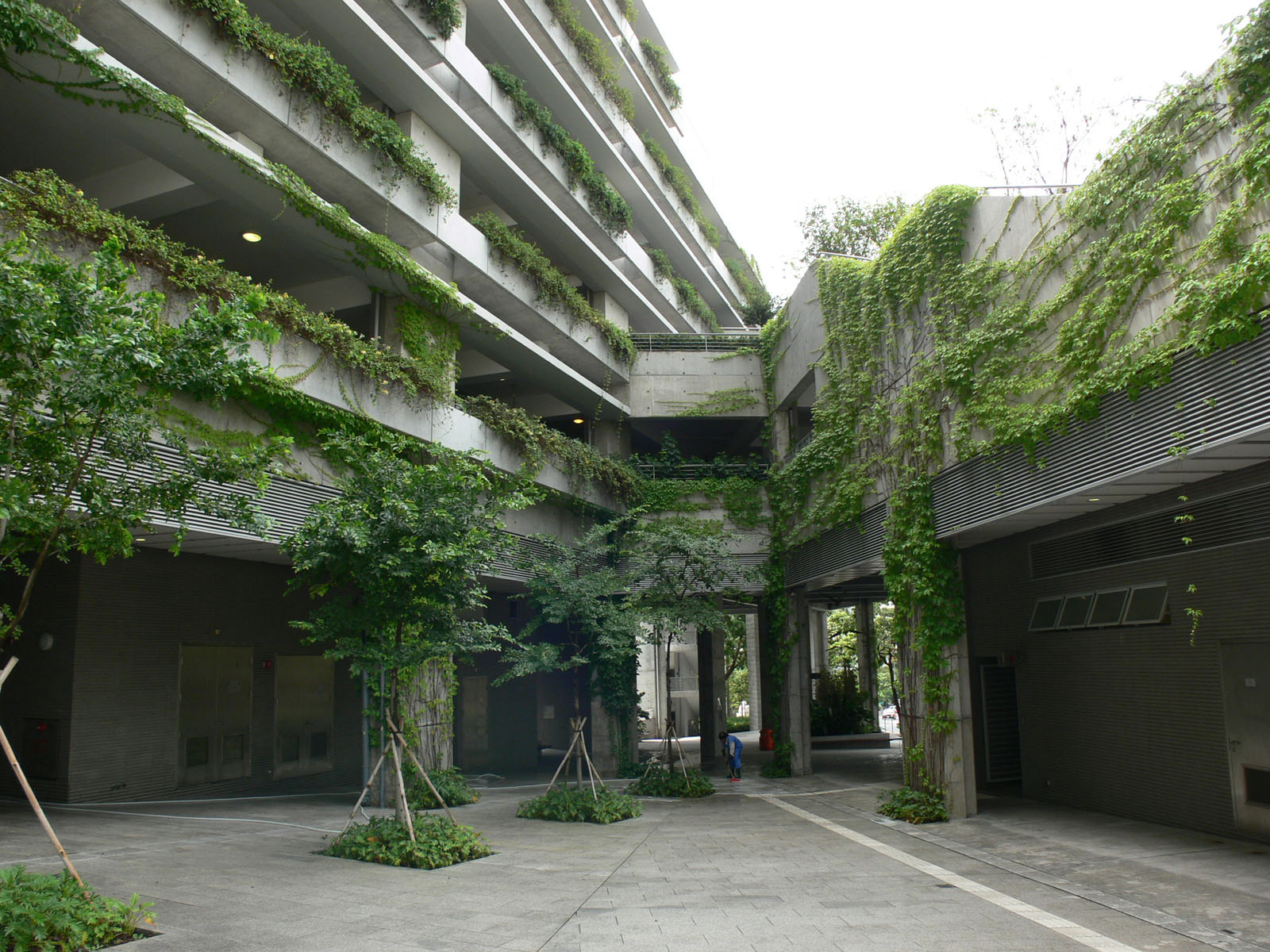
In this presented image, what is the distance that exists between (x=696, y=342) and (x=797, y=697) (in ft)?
32.3

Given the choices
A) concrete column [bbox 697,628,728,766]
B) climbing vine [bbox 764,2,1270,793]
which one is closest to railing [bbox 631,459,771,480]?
climbing vine [bbox 764,2,1270,793]

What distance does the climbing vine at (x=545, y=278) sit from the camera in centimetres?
1903

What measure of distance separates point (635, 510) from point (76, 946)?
621 inches

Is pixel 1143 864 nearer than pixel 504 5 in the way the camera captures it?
Yes

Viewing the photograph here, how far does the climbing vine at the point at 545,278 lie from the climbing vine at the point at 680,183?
1036cm

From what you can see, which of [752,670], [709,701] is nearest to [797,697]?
[709,701]

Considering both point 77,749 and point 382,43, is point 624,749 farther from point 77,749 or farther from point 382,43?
point 382,43

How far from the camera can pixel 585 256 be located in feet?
77.7

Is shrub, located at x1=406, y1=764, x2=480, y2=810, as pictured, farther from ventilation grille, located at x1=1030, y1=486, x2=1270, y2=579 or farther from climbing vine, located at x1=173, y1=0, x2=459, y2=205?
ventilation grille, located at x1=1030, y1=486, x2=1270, y2=579

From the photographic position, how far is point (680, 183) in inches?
1300

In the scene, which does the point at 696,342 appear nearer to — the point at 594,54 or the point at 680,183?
the point at 594,54

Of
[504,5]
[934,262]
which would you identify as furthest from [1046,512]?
[504,5]

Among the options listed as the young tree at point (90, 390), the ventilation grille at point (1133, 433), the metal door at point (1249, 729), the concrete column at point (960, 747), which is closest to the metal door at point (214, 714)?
the young tree at point (90, 390)

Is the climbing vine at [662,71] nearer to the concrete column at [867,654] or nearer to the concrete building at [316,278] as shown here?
the concrete building at [316,278]
